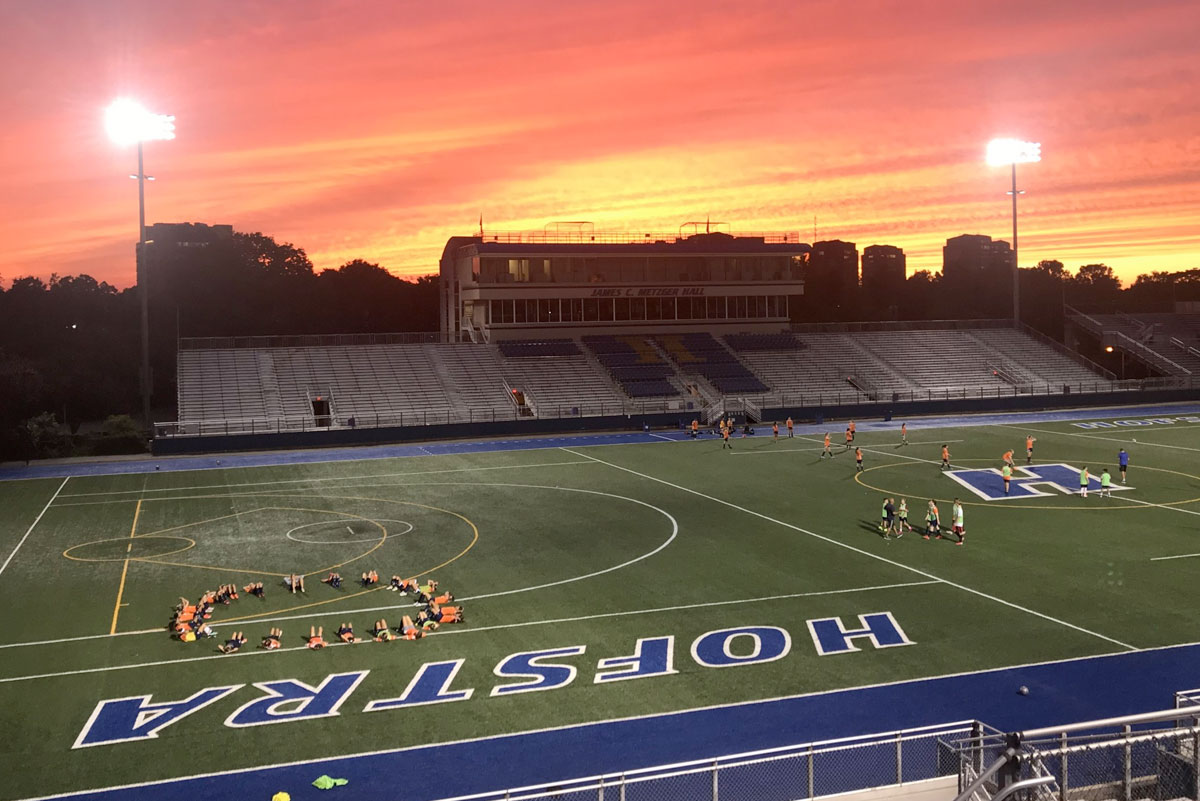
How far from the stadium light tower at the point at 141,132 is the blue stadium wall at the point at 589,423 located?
914cm

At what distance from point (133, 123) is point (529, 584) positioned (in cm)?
5095

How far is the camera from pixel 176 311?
9869cm

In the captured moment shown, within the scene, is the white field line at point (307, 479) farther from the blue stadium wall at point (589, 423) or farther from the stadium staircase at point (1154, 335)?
the stadium staircase at point (1154, 335)

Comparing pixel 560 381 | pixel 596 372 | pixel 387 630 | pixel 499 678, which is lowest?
pixel 499 678

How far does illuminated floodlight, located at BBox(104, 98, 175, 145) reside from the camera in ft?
208

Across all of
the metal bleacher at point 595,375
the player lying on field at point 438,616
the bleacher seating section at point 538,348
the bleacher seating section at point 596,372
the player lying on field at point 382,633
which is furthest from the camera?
the bleacher seating section at point 538,348

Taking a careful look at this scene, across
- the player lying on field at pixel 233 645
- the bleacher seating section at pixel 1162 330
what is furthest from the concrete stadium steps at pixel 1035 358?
the player lying on field at pixel 233 645

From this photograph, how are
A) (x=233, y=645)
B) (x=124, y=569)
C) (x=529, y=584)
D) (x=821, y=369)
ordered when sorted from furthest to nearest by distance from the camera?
(x=821, y=369) → (x=124, y=569) → (x=529, y=584) → (x=233, y=645)

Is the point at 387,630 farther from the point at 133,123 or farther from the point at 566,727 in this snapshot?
the point at 133,123

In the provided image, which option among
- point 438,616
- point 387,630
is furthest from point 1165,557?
point 387,630

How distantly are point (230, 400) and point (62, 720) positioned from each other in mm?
49028

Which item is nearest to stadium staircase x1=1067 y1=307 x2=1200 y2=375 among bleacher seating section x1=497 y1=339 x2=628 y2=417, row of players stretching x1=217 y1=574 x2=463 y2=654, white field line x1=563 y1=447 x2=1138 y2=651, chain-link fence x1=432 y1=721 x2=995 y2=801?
bleacher seating section x1=497 y1=339 x2=628 y2=417

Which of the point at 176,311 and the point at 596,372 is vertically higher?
the point at 176,311

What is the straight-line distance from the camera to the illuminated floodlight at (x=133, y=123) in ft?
208
